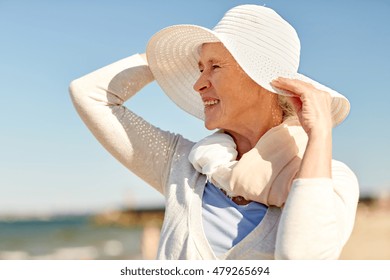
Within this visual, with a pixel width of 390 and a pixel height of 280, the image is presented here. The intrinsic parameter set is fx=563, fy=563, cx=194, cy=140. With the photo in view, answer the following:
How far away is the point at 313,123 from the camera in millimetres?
1557

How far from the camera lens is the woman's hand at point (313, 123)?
58.5 inches

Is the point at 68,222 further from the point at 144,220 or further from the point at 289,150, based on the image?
the point at 289,150

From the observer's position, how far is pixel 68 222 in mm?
22516

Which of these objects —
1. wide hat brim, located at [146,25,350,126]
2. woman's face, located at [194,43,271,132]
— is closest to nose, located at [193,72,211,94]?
woman's face, located at [194,43,271,132]

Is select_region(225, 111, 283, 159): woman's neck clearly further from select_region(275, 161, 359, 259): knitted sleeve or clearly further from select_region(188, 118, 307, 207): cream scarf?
select_region(275, 161, 359, 259): knitted sleeve

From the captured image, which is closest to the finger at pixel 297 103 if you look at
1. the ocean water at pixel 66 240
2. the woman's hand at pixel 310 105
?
the woman's hand at pixel 310 105

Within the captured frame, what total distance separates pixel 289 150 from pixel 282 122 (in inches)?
8.0

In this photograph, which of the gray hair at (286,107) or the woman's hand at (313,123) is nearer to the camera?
the woman's hand at (313,123)

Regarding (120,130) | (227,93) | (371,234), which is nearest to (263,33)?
(227,93)

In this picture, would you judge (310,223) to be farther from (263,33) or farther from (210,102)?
(263,33)

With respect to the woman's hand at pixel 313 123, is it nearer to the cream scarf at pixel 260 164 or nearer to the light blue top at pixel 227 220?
the cream scarf at pixel 260 164

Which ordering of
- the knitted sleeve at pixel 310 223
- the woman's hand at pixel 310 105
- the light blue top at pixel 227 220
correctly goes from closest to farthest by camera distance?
the knitted sleeve at pixel 310 223 < the woman's hand at pixel 310 105 < the light blue top at pixel 227 220

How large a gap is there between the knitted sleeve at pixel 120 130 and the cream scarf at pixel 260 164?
14 centimetres
